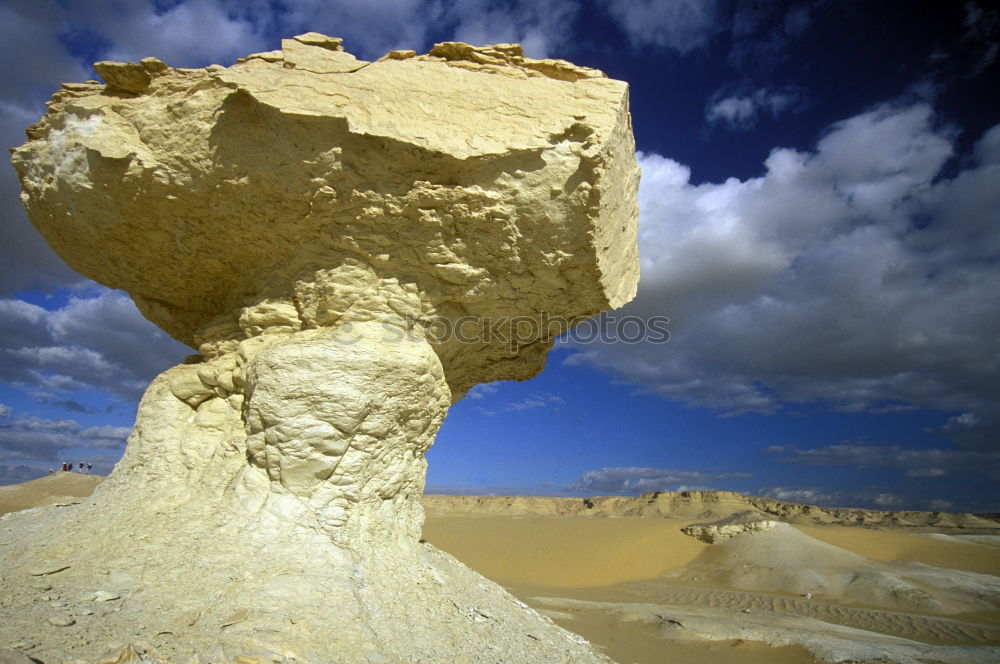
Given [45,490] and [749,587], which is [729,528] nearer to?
[749,587]

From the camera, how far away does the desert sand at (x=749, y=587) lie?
294 inches

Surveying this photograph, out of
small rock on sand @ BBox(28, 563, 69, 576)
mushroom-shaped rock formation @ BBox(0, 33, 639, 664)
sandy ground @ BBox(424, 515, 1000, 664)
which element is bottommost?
sandy ground @ BBox(424, 515, 1000, 664)

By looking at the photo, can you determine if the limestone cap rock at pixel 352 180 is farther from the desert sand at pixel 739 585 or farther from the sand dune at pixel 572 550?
the sand dune at pixel 572 550

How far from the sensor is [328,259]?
4707mm

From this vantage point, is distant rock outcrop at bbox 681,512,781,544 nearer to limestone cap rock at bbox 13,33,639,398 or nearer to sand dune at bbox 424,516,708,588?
sand dune at bbox 424,516,708,588

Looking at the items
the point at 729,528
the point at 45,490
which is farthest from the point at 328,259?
the point at 729,528

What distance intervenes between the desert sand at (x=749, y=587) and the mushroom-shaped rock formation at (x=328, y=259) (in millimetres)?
3954

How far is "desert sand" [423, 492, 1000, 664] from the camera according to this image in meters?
7.47

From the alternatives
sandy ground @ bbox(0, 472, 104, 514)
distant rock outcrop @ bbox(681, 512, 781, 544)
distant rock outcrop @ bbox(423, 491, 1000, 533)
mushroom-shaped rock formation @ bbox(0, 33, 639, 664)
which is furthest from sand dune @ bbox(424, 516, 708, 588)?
mushroom-shaped rock formation @ bbox(0, 33, 639, 664)

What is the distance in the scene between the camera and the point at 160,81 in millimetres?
4660

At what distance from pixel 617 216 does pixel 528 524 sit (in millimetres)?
22732

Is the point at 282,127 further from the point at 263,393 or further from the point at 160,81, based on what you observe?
the point at 263,393

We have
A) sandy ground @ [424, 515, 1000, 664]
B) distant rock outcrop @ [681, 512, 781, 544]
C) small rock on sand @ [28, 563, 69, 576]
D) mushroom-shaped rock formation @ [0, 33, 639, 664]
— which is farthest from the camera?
distant rock outcrop @ [681, 512, 781, 544]

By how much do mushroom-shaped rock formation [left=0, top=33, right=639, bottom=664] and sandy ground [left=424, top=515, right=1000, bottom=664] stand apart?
3.93 m
